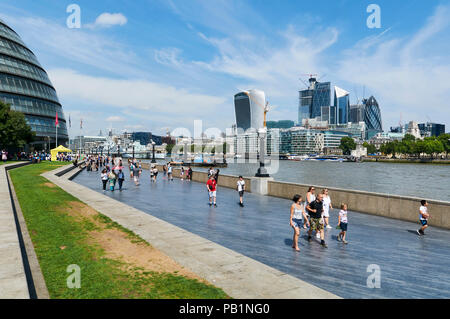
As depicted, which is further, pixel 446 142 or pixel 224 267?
pixel 446 142

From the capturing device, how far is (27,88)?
248ft

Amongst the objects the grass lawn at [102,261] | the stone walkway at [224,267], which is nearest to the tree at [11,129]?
the grass lawn at [102,261]

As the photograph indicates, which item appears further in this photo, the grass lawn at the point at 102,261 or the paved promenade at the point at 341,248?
the paved promenade at the point at 341,248

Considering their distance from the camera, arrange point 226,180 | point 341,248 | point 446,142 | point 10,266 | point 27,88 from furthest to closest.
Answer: point 446,142 < point 27,88 < point 226,180 < point 341,248 < point 10,266

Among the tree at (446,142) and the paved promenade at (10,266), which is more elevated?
the tree at (446,142)

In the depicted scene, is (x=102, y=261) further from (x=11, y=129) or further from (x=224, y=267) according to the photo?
(x=11, y=129)

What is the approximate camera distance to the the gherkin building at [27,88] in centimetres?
7188

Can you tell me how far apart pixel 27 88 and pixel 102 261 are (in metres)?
84.3

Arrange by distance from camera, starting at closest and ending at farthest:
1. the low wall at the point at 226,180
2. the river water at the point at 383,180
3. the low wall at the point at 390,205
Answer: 1. the low wall at the point at 390,205
2. the low wall at the point at 226,180
3. the river water at the point at 383,180

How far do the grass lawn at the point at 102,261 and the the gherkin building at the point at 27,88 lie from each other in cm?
7492

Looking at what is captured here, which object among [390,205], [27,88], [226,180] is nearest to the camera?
[390,205]

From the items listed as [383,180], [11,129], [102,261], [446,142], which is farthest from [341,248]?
[446,142]

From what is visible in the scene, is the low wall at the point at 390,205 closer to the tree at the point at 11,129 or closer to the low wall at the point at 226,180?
the low wall at the point at 226,180
